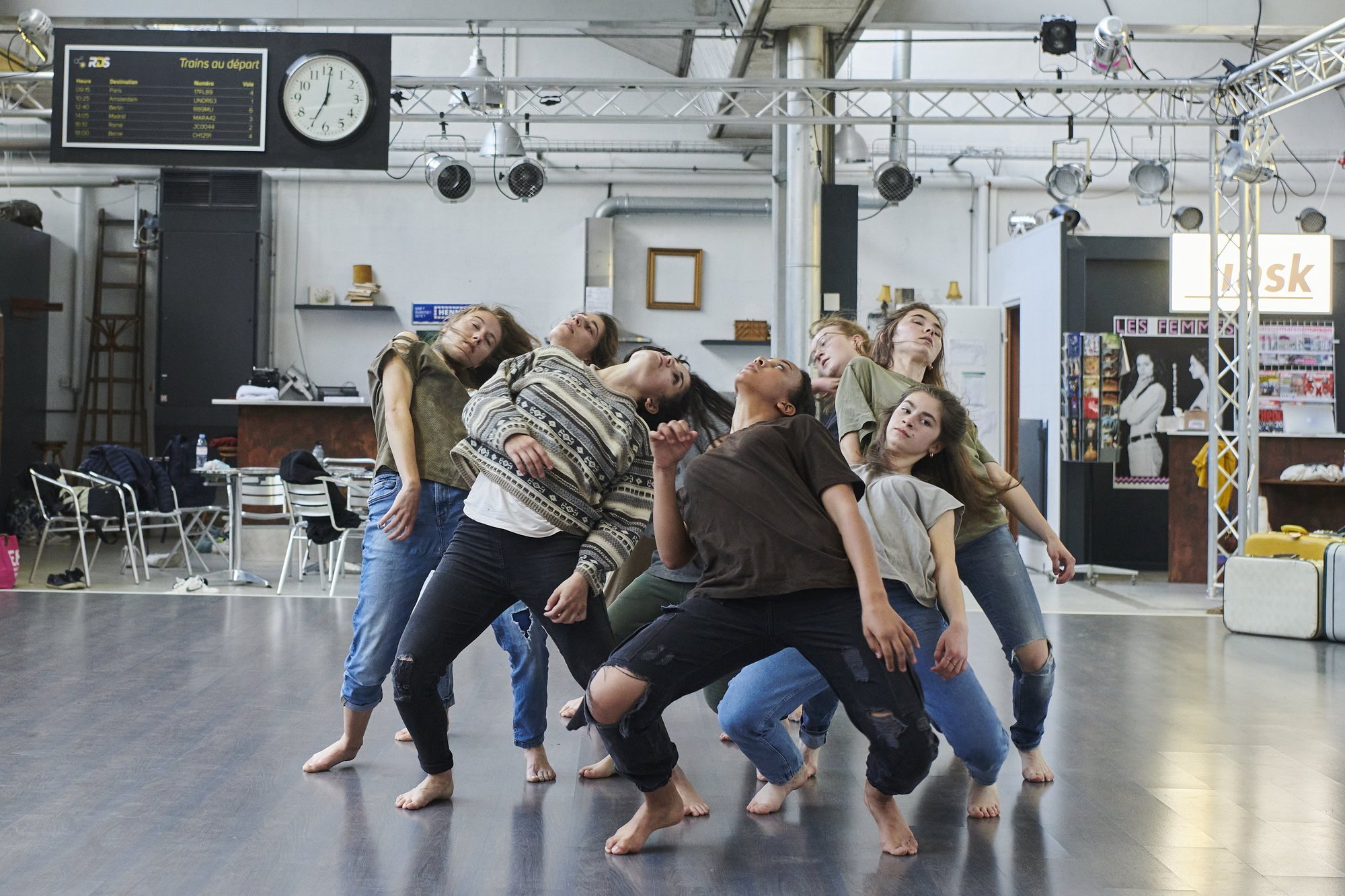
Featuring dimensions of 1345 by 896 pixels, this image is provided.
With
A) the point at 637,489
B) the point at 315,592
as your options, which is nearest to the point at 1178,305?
the point at 315,592

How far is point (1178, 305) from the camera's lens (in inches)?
336

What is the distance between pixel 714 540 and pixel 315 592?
5.49 meters

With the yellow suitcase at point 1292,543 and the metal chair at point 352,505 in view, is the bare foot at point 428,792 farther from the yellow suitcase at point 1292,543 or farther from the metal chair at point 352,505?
the yellow suitcase at point 1292,543

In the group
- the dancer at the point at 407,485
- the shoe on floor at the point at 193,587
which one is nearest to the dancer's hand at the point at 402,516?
the dancer at the point at 407,485

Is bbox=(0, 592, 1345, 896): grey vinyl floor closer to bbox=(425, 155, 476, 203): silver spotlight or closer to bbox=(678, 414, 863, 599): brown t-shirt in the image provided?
bbox=(678, 414, 863, 599): brown t-shirt

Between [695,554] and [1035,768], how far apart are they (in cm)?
137

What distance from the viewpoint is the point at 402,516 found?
3.23 metres

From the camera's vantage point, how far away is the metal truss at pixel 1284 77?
698 centimetres

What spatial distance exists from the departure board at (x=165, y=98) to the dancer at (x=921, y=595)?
180 inches

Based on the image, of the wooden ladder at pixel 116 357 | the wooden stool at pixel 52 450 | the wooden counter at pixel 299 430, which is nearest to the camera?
the wooden counter at pixel 299 430

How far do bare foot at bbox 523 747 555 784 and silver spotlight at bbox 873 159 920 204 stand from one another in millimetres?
6431

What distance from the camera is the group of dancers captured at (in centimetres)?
254

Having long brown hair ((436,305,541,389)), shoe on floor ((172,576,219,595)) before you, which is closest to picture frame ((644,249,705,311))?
shoe on floor ((172,576,219,595))

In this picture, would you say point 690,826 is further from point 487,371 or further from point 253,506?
point 253,506
